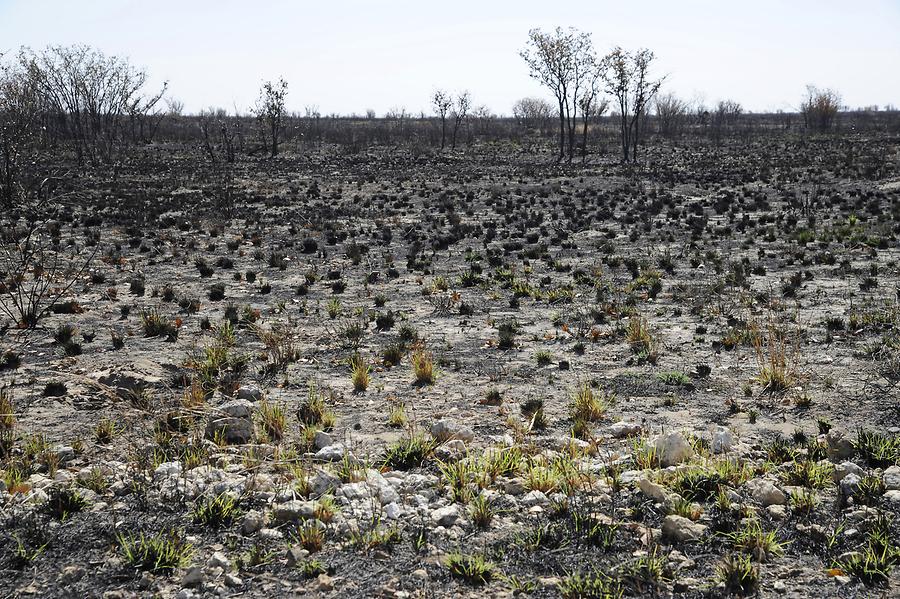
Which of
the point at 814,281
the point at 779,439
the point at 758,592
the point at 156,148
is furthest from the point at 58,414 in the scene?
the point at 156,148

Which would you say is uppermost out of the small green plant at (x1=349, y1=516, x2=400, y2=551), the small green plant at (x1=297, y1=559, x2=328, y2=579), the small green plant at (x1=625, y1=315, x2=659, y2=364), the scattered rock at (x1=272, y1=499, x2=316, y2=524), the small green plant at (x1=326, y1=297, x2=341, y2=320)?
the small green plant at (x1=326, y1=297, x2=341, y2=320)

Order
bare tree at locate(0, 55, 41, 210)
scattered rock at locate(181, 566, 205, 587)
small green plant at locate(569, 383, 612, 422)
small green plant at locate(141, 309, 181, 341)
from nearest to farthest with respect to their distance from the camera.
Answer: scattered rock at locate(181, 566, 205, 587) < small green plant at locate(569, 383, 612, 422) < small green plant at locate(141, 309, 181, 341) < bare tree at locate(0, 55, 41, 210)

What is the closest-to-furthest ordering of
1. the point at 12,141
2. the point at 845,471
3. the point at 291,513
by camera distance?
the point at 291,513, the point at 845,471, the point at 12,141

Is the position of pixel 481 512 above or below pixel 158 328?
below

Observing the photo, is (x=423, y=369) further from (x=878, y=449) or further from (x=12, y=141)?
(x=12, y=141)

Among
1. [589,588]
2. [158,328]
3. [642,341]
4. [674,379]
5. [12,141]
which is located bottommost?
[589,588]

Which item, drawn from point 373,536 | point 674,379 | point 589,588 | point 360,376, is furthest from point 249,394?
point 674,379

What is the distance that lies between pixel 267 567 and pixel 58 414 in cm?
392

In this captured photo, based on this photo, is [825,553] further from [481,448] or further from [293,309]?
[293,309]

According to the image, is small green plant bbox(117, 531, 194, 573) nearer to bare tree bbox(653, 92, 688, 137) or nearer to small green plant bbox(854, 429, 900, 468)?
small green plant bbox(854, 429, 900, 468)

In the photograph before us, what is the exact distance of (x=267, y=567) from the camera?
403cm

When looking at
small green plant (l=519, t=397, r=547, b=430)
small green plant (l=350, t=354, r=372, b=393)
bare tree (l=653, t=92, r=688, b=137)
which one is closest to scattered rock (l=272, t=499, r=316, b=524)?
small green plant (l=519, t=397, r=547, b=430)

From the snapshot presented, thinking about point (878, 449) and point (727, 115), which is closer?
point (878, 449)

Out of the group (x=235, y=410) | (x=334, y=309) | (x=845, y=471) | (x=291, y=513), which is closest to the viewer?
(x=291, y=513)
